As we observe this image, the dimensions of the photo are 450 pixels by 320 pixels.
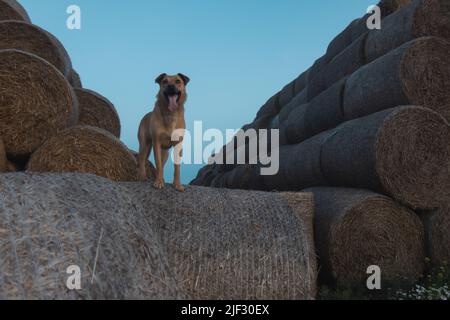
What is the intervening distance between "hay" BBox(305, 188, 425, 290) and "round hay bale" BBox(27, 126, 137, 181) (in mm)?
2534

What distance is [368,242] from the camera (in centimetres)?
502

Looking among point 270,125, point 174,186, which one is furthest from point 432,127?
point 270,125

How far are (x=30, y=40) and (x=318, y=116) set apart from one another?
196 inches

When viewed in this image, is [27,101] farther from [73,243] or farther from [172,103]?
[73,243]

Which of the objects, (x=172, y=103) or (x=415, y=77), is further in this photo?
(x=415, y=77)

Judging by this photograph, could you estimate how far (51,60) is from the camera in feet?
21.2

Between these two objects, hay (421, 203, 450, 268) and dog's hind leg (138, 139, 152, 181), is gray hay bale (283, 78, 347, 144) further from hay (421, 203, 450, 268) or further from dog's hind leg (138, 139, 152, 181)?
dog's hind leg (138, 139, 152, 181)

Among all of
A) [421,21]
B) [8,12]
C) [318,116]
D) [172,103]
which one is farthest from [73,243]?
[318,116]

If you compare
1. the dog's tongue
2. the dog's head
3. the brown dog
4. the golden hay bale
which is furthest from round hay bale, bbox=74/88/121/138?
the dog's tongue

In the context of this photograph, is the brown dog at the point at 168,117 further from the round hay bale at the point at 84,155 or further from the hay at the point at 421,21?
the hay at the point at 421,21

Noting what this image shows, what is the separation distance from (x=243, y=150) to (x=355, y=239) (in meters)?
7.92

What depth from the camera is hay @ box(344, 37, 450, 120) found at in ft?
18.2

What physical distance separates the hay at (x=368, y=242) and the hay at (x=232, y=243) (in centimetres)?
38
